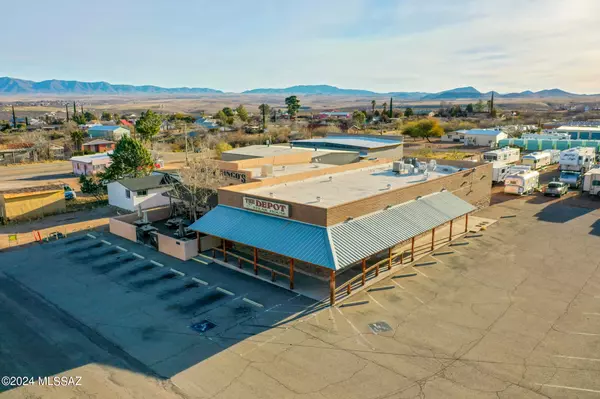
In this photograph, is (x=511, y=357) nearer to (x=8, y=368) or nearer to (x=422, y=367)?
(x=422, y=367)

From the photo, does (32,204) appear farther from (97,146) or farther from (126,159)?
(97,146)

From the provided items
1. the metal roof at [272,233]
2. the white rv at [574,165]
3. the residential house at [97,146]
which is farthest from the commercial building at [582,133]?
the residential house at [97,146]

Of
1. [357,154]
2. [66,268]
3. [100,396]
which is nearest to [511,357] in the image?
[100,396]

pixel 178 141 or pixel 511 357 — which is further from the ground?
pixel 178 141

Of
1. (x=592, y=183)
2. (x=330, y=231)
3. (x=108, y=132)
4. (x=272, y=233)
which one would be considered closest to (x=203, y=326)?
(x=272, y=233)

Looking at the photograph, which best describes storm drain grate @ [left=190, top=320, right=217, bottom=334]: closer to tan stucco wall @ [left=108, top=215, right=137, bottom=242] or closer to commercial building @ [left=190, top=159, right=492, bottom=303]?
commercial building @ [left=190, top=159, right=492, bottom=303]

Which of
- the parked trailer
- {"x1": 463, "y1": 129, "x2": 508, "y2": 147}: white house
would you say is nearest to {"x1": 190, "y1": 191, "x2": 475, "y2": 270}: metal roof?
the parked trailer

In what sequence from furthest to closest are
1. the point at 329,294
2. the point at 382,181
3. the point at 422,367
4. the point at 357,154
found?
the point at 357,154, the point at 382,181, the point at 329,294, the point at 422,367
